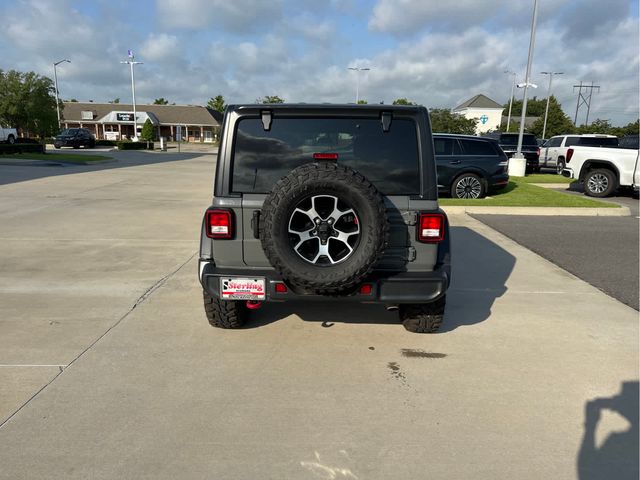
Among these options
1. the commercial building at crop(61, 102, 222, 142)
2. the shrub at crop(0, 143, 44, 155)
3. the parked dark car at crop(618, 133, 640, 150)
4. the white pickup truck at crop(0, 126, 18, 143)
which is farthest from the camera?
the commercial building at crop(61, 102, 222, 142)

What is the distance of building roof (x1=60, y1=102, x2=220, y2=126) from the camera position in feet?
260

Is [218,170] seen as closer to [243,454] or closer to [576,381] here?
[243,454]

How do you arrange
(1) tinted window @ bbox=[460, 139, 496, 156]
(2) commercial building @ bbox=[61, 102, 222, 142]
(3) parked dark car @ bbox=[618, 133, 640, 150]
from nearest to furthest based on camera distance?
(1) tinted window @ bbox=[460, 139, 496, 156] → (3) parked dark car @ bbox=[618, 133, 640, 150] → (2) commercial building @ bbox=[61, 102, 222, 142]

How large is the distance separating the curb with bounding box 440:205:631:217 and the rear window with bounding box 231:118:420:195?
7721 millimetres

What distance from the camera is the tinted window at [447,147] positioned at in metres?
12.6

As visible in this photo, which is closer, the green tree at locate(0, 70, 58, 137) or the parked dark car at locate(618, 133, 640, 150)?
the parked dark car at locate(618, 133, 640, 150)

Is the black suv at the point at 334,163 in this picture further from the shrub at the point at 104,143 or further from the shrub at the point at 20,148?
the shrub at the point at 104,143

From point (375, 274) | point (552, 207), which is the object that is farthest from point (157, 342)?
point (552, 207)

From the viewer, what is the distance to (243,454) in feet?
8.57

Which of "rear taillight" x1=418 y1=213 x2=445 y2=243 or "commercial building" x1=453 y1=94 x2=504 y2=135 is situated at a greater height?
"commercial building" x1=453 y1=94 x2=504 y2=135

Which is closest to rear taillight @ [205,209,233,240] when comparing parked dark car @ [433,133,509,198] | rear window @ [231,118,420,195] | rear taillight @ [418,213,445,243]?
rear window @ [231,118,420,195]

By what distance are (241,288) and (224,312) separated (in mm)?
614

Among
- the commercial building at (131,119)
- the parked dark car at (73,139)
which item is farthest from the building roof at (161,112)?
the parked dark car at (73,139)

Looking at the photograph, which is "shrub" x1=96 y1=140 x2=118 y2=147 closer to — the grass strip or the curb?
the grass strip
